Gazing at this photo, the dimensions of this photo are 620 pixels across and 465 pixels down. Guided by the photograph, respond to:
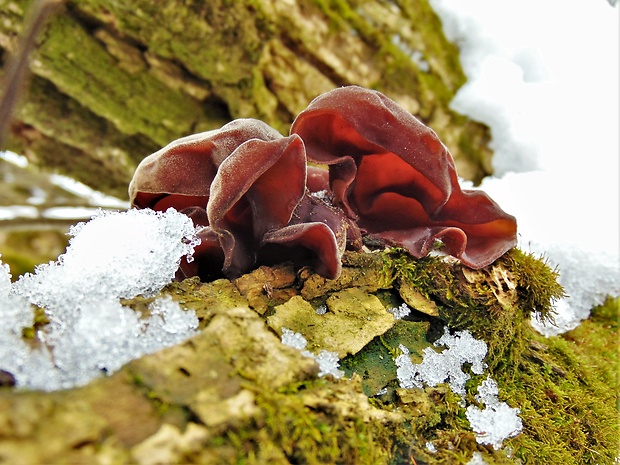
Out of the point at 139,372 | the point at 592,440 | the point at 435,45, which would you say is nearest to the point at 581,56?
the point at 435,45

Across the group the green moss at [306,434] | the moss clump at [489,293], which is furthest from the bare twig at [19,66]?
the moss clump at [489,293]

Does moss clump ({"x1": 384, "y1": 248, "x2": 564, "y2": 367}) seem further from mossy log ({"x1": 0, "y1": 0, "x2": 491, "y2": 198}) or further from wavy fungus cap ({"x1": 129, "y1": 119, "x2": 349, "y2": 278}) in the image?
mossy log ({"x1": 0, "y1": 0, "x2": 491, "y2": 198})

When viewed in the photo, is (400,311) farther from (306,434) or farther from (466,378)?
(306,434)

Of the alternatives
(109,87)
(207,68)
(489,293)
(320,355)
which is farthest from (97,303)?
(109,87)

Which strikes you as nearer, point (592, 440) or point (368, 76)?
point (592, 440)

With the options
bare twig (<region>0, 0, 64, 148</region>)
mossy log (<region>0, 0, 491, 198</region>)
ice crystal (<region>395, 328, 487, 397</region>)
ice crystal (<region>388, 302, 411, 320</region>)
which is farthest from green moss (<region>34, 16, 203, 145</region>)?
ice crystal (<region>395, 328, 487, 397</region>)

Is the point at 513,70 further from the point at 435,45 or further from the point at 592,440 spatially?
the point at 592,440

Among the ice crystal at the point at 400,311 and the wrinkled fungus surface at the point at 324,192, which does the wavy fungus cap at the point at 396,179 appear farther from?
the ice crystal at the point at 400,311
